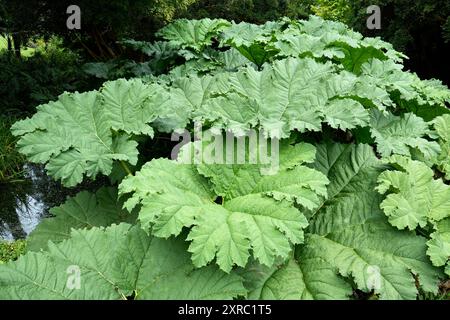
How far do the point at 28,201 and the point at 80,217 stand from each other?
94.4 inches

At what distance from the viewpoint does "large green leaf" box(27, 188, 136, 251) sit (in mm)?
2398

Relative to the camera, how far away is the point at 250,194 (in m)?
2.05

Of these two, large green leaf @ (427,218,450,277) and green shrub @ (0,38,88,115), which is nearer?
large green leaf @ (427,218,450,277)

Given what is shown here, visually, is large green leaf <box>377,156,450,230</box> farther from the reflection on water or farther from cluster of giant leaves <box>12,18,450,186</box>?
the reflection on water

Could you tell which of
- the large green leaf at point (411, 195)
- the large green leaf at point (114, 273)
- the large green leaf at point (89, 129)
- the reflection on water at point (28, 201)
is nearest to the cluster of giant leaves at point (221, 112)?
the large green leaf at point (89, 129)

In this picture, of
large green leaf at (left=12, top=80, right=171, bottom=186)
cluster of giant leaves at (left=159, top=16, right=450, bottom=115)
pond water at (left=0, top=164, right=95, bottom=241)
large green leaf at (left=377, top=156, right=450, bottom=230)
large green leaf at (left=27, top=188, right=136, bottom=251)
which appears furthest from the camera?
pond water at (left=0, top=164, right=95, bottom=241)

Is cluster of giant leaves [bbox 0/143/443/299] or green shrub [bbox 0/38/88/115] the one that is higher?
green shrub [bbox 0/38/88/115]

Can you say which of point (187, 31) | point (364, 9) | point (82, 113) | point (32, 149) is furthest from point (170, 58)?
point (364, 9)

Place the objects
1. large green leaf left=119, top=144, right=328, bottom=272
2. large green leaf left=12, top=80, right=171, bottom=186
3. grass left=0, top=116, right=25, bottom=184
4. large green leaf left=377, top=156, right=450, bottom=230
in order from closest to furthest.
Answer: large green leaf left=119, top=144, right=328, bottom=272 → large green leaf left=377, top=156, right=450, bottom=230 → large green leaf left=12, top=80, right=171, bottom=186 → grass left=0, top=116, right=25, bottom=184

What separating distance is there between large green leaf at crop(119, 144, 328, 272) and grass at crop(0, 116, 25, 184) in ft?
11.5

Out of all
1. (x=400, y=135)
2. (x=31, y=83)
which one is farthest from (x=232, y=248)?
(x=31, y=83)

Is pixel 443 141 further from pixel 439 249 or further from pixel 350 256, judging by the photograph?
pixel 350 256

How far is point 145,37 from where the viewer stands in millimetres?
6758

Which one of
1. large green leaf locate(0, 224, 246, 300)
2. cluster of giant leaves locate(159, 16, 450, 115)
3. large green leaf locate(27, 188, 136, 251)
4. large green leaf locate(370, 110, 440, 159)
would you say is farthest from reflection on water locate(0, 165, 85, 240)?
large green leaf locate(370, 110, 440, 159)
